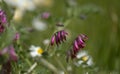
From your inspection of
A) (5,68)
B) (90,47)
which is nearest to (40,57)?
(5,68)

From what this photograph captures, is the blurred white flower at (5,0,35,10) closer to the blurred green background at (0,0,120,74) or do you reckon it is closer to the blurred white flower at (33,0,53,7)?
the blurred green background at (0,0,120,74)

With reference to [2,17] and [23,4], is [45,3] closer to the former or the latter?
[23,4]

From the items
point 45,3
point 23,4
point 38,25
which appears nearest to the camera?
point 38,25

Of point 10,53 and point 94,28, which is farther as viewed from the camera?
point 94,28

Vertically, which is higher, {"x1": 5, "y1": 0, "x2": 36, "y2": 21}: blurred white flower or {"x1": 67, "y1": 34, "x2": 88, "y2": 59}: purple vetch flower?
{"x1": 67, "y1": 34, "x2": 88, "y2": 59}: purple vetch flower

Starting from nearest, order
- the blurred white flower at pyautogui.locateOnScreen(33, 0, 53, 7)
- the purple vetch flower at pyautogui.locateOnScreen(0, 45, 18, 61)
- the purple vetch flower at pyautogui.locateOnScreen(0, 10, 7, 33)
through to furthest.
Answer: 1. the purple vetch flower at pyautogui.locateOnScreen(0, 45, 18, 61)
2. the purple vetch flower at pyautogui.locateOnScreen(0, 10, 7, 33)
3. the blurred white flower at pyautogui.locateOnScreen(33, 0, 53, 7)

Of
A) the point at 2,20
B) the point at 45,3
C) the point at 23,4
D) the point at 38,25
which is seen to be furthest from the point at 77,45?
the point at 45,3

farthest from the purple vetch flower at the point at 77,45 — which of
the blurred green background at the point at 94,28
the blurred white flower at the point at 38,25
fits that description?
the blurred white flower at the point at 38,25

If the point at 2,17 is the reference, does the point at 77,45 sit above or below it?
below

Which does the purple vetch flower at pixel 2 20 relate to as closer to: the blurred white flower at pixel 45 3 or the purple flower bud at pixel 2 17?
the purple flower bud at pixel 2 17

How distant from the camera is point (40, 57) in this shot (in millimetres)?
2246

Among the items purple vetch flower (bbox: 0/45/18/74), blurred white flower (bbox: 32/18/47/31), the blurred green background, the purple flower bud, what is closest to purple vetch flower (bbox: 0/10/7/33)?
the purple flower bud

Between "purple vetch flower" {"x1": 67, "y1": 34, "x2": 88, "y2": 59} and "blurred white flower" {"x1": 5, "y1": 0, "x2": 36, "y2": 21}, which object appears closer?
"purple vetch flower" {"x1": 67, "y1": 34, "x2": 88, "y2": 59}

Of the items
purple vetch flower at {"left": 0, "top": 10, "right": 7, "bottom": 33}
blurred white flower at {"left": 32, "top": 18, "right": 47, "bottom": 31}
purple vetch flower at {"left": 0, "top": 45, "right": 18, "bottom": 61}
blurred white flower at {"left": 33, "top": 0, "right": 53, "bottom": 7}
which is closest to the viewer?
purple vetch flower at {"left": 0, "top": 45, "right": 18, "bottom": 61}
